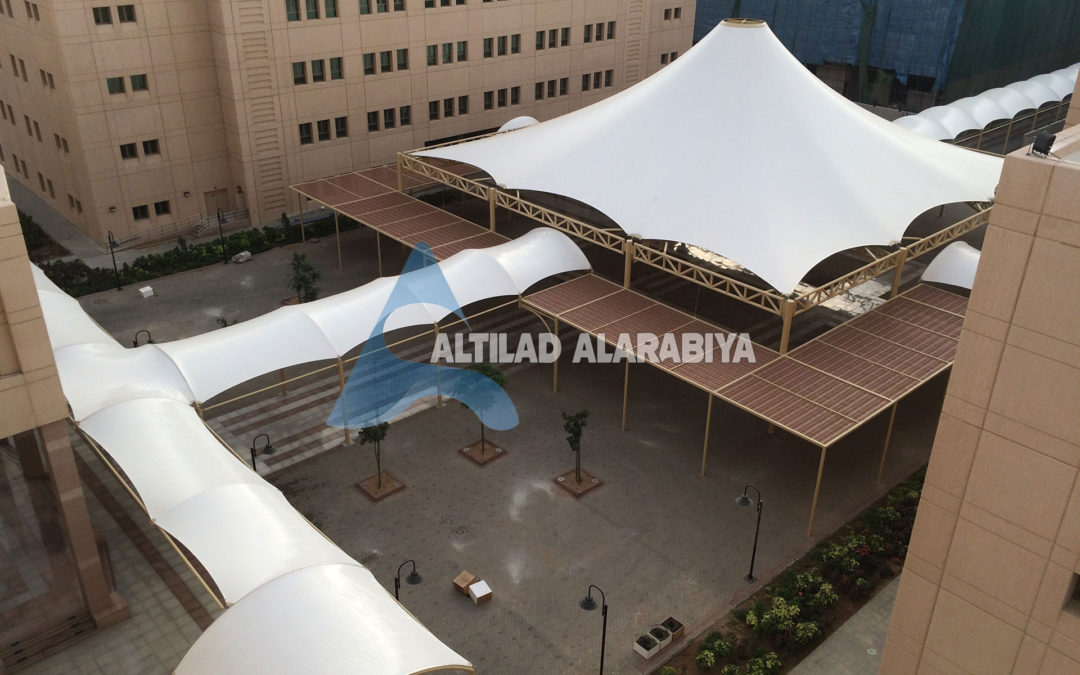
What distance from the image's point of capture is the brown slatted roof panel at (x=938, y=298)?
26.3m

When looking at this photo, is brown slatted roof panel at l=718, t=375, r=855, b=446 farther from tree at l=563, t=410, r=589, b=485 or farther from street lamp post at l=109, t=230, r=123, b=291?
street lamp post at l=109, t=230, r=123, b=291

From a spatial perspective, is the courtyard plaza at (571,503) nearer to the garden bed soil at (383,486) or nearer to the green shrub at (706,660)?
the garden bed soil at (383,486)

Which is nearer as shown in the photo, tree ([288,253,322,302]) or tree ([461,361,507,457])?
tree ([461,361,507,457])

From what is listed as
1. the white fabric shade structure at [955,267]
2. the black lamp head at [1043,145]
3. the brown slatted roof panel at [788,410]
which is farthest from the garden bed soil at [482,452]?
the black lamp head at [1043,145]

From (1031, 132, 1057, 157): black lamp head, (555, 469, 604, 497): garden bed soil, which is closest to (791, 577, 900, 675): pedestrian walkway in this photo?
(555, 469, 604, 497): garden bed soil

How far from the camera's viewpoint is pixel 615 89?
50.6 metres

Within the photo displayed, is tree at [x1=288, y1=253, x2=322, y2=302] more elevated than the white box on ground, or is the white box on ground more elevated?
tree at [x1=288, y1=253, x2=322, y2=302]

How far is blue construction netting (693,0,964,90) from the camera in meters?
55.6

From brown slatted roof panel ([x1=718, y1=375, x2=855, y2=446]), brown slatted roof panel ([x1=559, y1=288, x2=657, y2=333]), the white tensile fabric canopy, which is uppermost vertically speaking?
the white tensile fabric canopy

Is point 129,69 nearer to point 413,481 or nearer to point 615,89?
point 413,481

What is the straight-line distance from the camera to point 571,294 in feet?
90.1

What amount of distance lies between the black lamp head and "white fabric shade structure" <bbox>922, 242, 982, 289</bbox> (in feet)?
61.5

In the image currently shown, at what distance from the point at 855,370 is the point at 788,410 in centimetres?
292
